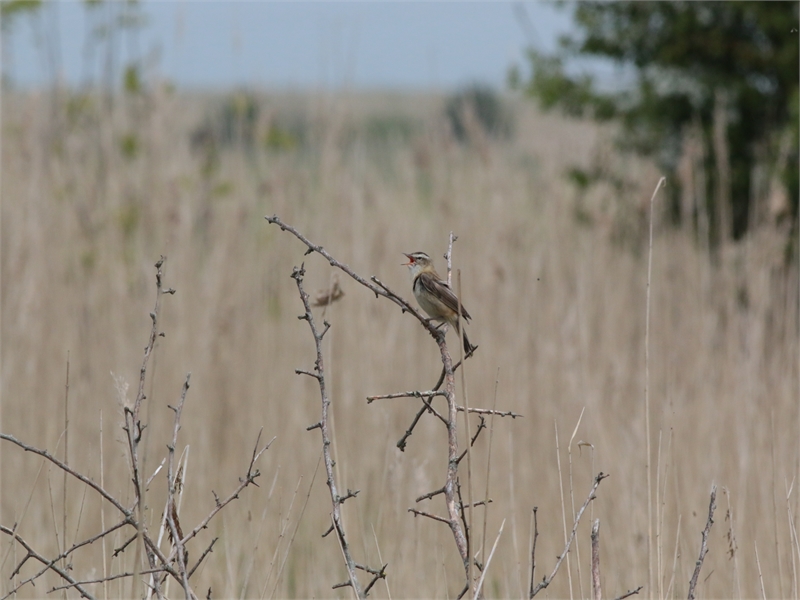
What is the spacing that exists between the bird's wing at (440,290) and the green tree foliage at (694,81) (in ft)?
12.4

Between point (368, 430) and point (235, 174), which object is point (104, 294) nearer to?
point (235, 174)

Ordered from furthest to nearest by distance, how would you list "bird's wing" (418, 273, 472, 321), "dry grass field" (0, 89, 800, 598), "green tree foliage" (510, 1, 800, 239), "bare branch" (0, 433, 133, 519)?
"green tree foliage" (510, 1, 800, 239) < "dry grass field" (0, 89, 800, 598) < "bird's wing" (418, 273, 472, 321) < "bare branch" (0, 433, 133, 519)

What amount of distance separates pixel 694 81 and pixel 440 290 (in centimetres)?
450

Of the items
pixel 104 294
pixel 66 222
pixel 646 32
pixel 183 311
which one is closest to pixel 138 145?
pixel 66 222

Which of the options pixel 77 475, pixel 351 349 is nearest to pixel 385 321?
pixel 351 349

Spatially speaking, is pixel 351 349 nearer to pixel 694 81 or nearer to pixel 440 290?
pixel 440 290

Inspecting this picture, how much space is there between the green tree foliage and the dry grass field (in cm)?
113

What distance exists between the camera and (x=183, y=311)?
4191 mm

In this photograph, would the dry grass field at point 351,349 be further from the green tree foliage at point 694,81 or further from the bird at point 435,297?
the green tree foliage at point 694,81

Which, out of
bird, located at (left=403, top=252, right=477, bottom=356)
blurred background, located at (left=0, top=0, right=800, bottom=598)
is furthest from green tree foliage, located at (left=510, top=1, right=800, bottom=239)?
bird, located at (left=403, top=252, right=477, bottom=356)

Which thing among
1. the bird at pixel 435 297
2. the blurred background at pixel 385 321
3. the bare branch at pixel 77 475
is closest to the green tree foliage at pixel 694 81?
the blurred background at pixel 385 321

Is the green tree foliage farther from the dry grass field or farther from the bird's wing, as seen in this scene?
the bird's wing

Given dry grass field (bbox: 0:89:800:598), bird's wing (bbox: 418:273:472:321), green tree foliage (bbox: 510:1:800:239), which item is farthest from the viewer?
green tree foliage (bbox: 510:1:800:239)

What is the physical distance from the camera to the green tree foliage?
20.0ft
